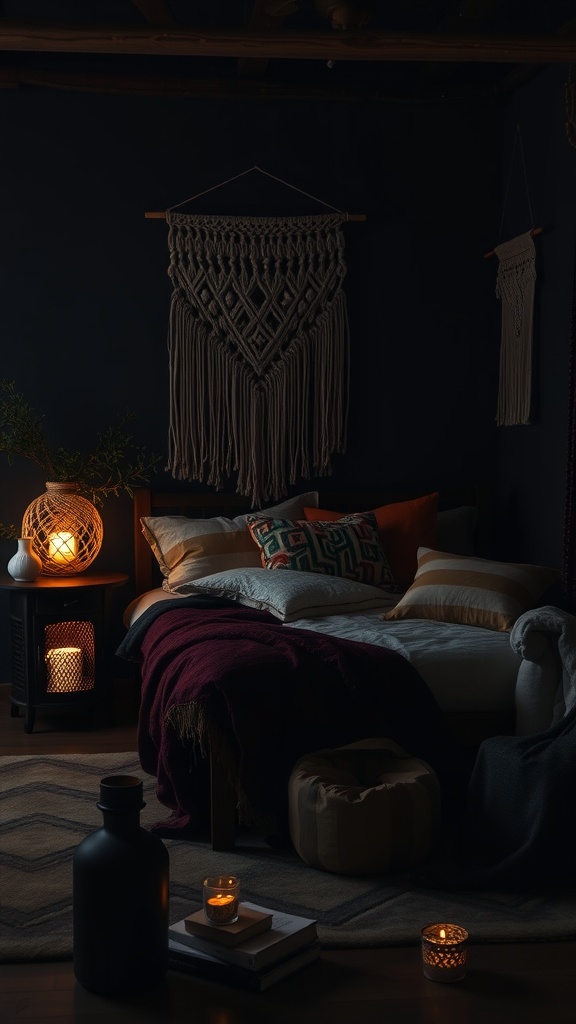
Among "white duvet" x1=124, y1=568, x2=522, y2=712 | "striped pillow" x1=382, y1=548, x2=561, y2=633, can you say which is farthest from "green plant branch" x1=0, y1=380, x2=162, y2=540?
"striped pillow" x1=382, y1=548, x2=561, y2=633

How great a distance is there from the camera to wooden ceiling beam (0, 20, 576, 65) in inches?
151

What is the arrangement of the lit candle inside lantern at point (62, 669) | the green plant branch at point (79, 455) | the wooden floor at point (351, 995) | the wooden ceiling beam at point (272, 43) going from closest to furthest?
1. the wooden floor at point (351, 995)
2. the wooden ceiling beam at point (272, 43)
3. the lit candle inside lantern at point (62, 669)
4. the green plant branch at point (79, 455)

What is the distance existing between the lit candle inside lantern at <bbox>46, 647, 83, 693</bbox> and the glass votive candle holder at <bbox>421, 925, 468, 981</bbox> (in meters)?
2.62

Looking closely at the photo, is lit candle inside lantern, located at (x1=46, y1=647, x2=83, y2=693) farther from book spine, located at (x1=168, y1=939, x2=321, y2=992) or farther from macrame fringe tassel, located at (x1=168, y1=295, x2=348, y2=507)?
book spine, located at (x1=168, y1=939, x2=321, y2=992)

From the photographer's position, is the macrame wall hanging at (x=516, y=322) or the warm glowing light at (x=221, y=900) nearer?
the warm glowing light at (x=221, y=900)

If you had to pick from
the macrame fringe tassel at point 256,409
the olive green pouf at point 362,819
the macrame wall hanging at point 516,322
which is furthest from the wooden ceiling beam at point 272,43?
the olive green pouf at point 362,819

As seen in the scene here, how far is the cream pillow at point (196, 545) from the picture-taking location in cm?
483

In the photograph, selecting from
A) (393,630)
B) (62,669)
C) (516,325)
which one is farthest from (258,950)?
(516,325)

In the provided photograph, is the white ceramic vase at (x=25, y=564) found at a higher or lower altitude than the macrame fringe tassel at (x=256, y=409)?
lower

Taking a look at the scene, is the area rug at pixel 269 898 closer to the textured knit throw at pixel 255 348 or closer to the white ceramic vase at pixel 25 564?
the white ceramic vase at pixel 25 564

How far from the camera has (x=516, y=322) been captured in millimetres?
5176

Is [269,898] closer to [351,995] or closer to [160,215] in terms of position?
[351,995]

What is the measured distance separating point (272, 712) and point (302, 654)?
24 cm

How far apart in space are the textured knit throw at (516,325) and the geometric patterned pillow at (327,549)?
930 millimetres
